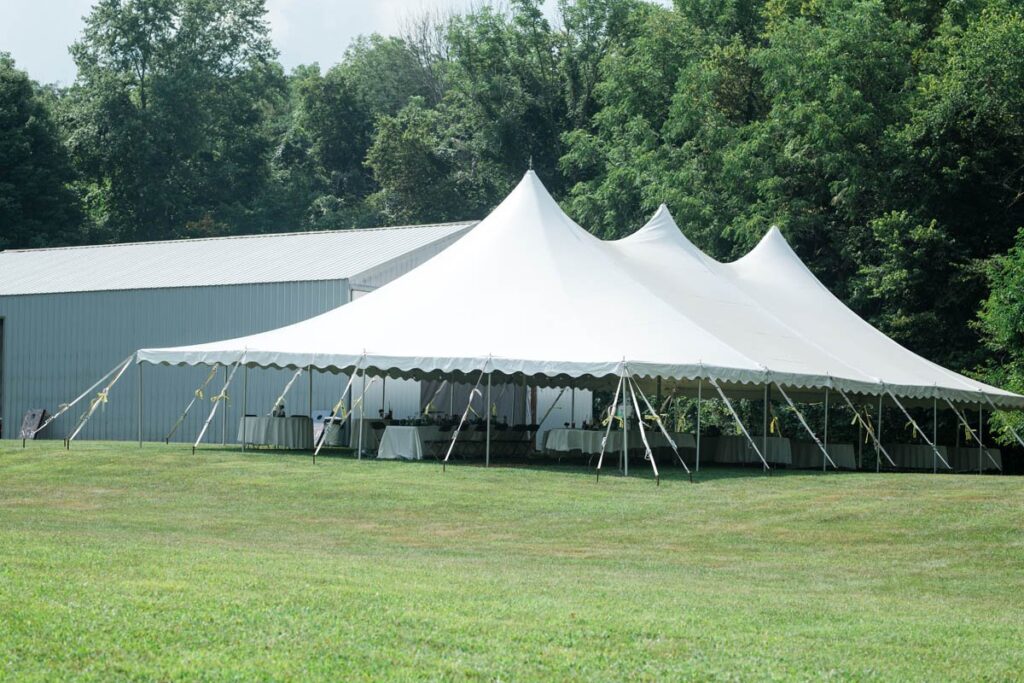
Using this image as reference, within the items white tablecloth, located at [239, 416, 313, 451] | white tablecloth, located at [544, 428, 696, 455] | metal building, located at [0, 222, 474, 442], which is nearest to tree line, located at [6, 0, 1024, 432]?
metal building, located at [0, 222, 474, 442]

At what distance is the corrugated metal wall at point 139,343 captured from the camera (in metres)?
30.6

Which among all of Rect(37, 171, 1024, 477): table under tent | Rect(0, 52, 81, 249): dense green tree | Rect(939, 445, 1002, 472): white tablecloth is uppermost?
Rect(0, 52, 81, 249): dense green tree

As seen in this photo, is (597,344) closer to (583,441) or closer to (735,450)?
(583,441)

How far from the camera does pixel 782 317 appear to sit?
2711cm

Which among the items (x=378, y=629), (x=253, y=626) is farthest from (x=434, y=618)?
(x=253, y=626)

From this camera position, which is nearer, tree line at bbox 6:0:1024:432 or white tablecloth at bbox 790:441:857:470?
white tablecloth at bbox 790:441:857:470

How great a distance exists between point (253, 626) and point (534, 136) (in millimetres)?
44551

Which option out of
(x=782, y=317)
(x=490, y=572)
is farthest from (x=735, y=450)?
(x=490, y=572)

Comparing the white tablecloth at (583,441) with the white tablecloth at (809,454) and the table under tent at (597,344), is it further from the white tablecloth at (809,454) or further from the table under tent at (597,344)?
the white tablecloth at (809,454)

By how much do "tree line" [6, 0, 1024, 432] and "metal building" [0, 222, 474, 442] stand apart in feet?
31.6

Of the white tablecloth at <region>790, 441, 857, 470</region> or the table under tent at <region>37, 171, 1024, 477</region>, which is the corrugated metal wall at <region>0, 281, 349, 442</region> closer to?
the table under tent at <region>37, 171, 1024, 477</region>

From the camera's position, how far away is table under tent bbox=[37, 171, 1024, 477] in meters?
21.2

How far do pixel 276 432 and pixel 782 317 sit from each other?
9.31 metres

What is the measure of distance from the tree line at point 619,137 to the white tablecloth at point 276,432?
14.4m
